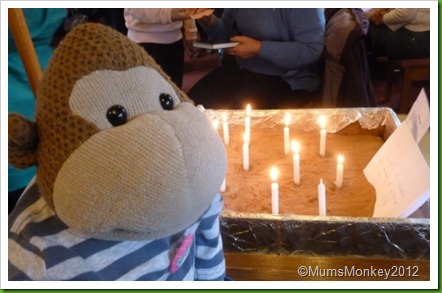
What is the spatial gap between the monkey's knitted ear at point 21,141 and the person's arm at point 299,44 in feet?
3.58

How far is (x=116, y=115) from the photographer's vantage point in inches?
16.8

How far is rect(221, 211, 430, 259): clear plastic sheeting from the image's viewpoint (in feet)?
2.34

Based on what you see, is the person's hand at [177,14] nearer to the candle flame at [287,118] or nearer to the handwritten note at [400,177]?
the candle flame at [287,118]

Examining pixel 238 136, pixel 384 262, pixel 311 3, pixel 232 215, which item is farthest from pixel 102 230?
pixel 238 136

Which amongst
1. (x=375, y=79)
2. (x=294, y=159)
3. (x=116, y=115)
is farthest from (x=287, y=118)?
(x=375, y=79)

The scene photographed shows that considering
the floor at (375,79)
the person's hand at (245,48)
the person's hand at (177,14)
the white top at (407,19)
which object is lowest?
the floor at (375,79)

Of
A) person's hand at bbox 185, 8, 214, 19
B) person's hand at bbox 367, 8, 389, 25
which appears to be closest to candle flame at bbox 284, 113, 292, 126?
person's hand at bbox 185, 8, 214, 19

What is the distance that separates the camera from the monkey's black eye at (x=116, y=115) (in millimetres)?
427

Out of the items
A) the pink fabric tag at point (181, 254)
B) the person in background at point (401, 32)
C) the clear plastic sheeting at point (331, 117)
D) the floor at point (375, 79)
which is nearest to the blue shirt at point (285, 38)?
the clear plastic sheeting at point (331, 117)

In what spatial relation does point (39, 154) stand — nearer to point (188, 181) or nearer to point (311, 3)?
point (188, 181)

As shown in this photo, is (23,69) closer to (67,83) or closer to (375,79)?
(67,83)

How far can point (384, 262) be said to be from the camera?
2.44 feet

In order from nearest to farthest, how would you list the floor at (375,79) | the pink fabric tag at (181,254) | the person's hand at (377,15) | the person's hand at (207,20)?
the pink fabric tag at (181,254) → the person's hand at (207,20) → the person's hand at (377,15) → the floor at (375,79)

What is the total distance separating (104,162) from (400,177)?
0.58 metres
